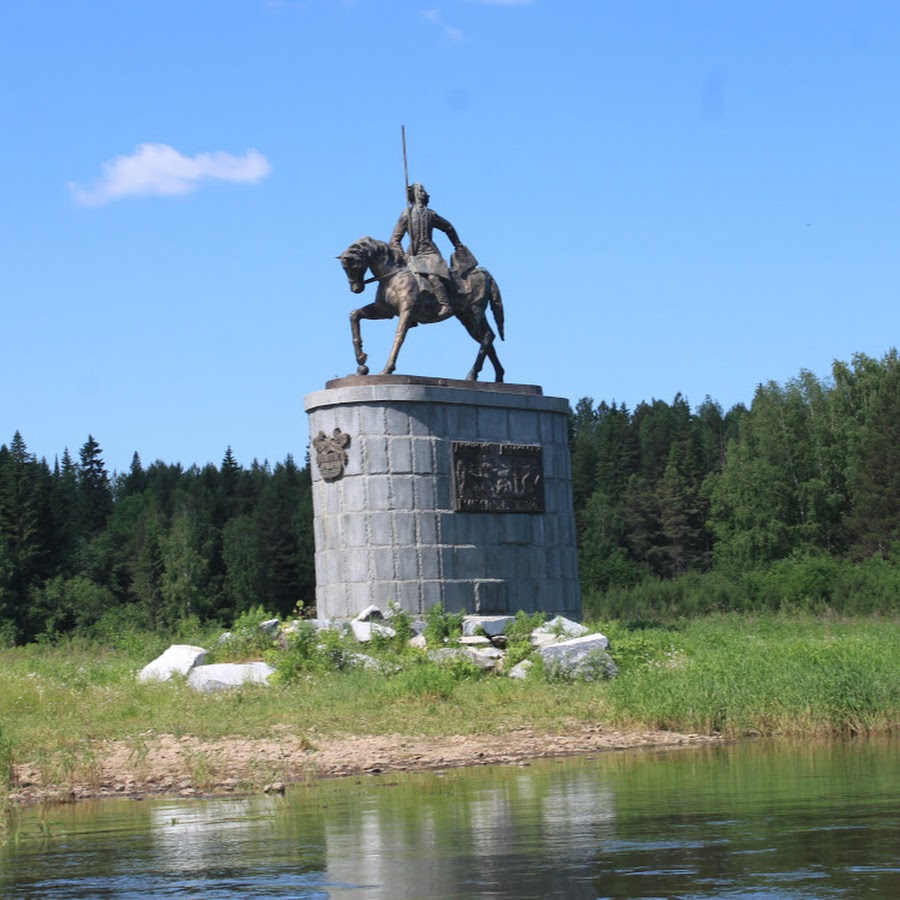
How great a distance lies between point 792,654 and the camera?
19.1m

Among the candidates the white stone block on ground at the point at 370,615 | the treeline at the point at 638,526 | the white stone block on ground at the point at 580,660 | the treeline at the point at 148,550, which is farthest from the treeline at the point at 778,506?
the white stone block on ground at the point at 580,660

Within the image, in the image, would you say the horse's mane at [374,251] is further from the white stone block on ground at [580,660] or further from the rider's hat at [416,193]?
the white stone block on ground at [580,660]

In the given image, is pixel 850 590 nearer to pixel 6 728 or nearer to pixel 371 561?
pixel 371 561

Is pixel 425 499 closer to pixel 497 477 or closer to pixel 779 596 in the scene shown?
pixel 497 477

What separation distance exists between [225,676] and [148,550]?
72318 millimetres

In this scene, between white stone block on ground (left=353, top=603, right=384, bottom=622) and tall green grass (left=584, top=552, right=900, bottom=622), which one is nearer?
white stone block on ground (left=353, top=603, right=384, bottom=622)

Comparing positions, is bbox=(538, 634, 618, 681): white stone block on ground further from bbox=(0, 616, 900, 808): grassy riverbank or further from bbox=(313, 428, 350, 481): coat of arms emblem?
bbox=(313, 428, 350, 481): coat of arms emblem

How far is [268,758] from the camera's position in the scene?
13695 mm

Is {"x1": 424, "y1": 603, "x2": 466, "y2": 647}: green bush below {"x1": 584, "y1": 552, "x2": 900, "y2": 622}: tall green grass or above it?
below

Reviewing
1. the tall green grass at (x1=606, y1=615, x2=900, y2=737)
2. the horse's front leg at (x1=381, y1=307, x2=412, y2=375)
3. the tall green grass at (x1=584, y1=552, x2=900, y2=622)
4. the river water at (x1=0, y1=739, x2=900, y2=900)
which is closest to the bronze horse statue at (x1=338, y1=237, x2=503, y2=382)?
the horse's front leg at (x1=381, y1=307, x2=412, y2=375)

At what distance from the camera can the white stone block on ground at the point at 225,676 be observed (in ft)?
60.9

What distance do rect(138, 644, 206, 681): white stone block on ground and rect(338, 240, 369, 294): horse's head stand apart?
20.6 ft

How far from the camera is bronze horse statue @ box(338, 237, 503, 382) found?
23344 millimetres

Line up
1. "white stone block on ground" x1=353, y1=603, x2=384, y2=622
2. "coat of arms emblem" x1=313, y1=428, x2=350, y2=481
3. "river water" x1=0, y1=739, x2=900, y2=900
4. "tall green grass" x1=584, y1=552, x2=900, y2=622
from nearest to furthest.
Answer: "river water" x1=0, y1=739, x2=900, y2=900, "white stone block on ground" x1=353, y1=603, x2=384, y2=622, "coat of arms emblem" x1=313, y1=428, x2=350, y2=481, "tall green grass" x1=584, y1=552, x2=900, y2=622
